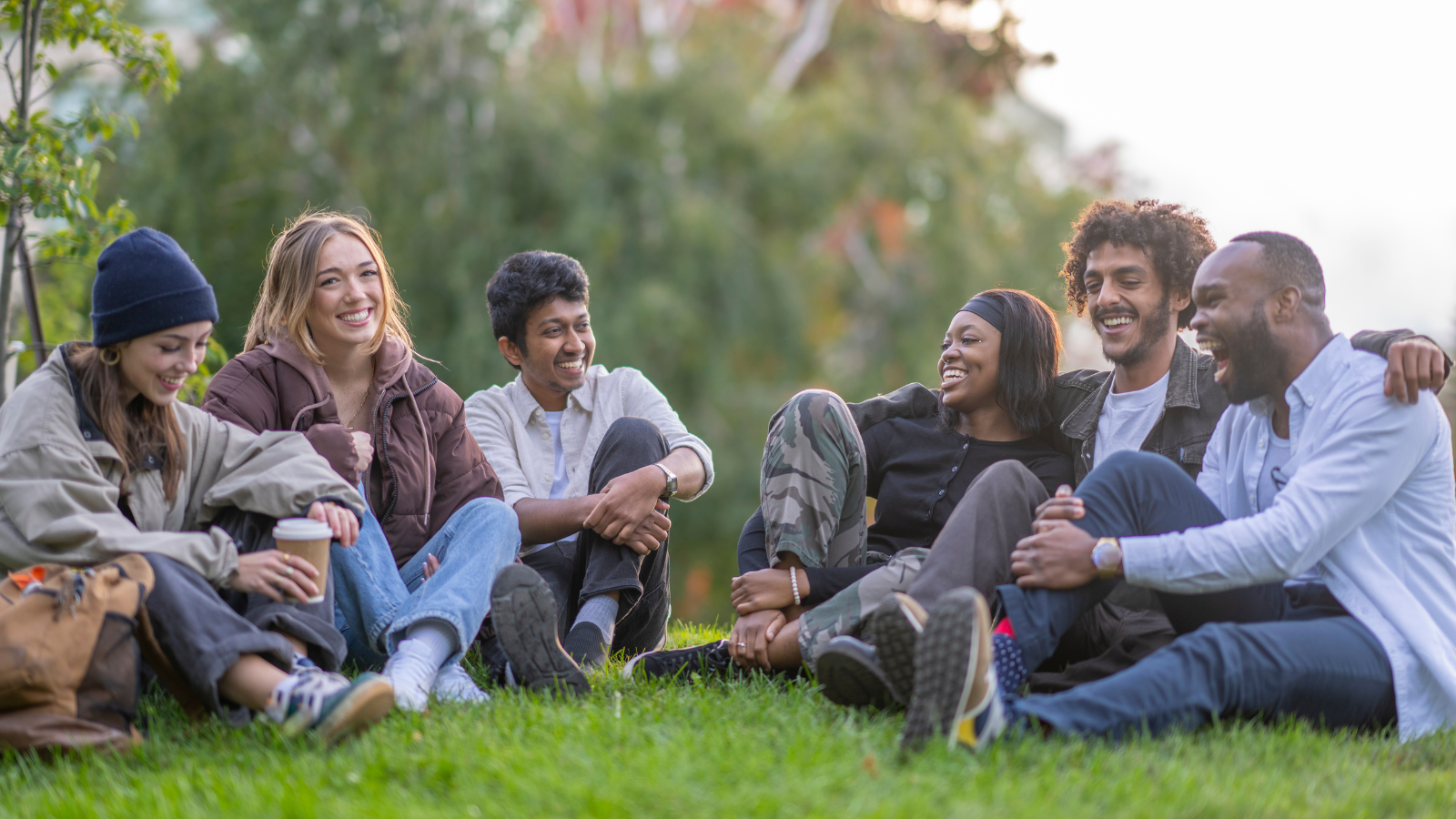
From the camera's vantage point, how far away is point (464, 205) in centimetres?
1115

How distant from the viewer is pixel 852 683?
3189 millimetres

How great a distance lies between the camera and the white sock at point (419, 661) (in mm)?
3303

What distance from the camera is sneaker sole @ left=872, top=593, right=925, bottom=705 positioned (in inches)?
116

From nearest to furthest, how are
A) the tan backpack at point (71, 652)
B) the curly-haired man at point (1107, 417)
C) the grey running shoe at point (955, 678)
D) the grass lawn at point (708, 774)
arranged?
the grass lawn at point (708, 774), the grey running shoe at point (955, 678), the tan backpack at point (71, 652), the curly-haired man at point (1107, 417)

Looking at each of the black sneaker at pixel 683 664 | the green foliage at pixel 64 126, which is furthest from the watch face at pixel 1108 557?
the green foliage at pixel 64 126

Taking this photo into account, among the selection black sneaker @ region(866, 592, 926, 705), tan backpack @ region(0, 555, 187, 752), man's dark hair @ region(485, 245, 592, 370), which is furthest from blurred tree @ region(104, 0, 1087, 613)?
black sneaker @ region(866, 592, 926, 705)

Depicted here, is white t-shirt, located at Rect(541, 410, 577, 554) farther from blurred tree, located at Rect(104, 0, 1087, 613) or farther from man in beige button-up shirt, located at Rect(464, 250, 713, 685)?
blurred tree, located at Rect(104, 0, 1087, 613)

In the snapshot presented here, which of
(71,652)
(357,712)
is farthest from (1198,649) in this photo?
(71,652)

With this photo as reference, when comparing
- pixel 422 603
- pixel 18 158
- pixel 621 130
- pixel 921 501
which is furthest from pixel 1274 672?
pixel 621 130

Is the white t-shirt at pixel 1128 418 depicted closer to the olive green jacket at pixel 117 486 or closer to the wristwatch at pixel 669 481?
the wristwatch at pixel 669 481

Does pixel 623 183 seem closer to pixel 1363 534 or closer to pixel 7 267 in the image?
pixel 7 267

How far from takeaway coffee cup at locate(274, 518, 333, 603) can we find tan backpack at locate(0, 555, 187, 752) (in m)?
0.36

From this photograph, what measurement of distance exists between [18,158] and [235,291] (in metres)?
7.16

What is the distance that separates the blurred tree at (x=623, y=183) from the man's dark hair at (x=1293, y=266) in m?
7.36
